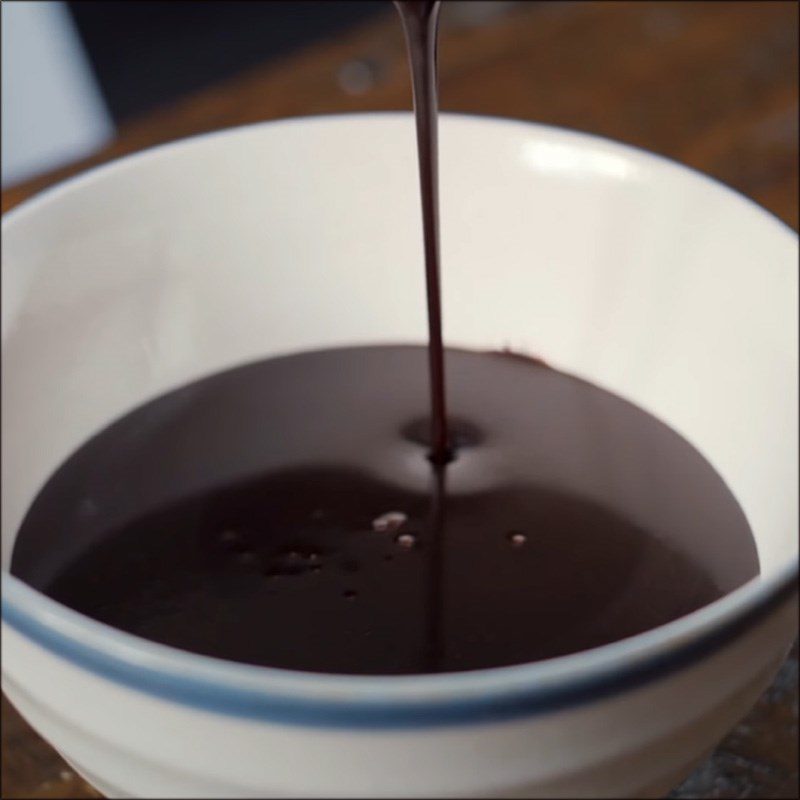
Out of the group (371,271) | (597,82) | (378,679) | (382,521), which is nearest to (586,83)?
(597,82)

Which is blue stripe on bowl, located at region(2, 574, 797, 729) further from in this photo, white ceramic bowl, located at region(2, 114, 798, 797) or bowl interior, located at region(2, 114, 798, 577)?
bowl interior, located at region(2, 114, 798, 577)

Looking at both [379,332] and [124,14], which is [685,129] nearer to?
[379,332]

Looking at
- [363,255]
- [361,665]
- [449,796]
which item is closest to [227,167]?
[363,255]

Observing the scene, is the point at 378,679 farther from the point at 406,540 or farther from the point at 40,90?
the point at 40,90

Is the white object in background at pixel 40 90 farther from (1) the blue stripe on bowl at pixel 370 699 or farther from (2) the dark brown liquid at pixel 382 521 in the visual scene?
(1) the blue stripe on bowl at pixel 370 699

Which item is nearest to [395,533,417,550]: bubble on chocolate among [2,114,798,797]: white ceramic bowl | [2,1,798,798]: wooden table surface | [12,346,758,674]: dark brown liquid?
[12,346,758,674]: dark brown liquid
